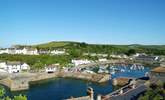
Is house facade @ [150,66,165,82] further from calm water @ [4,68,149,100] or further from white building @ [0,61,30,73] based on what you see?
white building @ [0,61,30,73]

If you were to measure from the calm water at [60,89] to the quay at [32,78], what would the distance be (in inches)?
62.5

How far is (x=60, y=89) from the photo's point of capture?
49969 millimetres

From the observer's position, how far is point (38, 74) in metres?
60.7

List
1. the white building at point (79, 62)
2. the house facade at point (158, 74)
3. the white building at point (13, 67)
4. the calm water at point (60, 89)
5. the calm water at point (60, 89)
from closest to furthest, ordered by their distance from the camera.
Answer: the house facade at point (158, 74)
the calm water at point (60, 89)
the calm water at point (60, 89)
the white building at point (13, 67)
the white building at point (79, 62)

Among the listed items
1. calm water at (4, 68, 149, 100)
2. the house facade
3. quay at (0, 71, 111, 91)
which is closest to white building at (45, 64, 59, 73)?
quay at (0, 71, 111, 91)

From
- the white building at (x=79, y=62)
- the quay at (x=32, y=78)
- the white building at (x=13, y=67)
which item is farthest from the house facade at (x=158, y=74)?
the white building at (x=79, y=62)

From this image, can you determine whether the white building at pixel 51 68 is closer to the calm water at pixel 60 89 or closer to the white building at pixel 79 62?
the calm water at pixel 60 89

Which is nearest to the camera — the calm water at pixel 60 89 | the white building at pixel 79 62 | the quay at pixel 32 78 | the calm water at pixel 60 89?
the calm water at pixel 60 89

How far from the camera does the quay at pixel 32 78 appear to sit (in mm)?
48781

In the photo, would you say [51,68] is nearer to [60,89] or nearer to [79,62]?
[60,89]

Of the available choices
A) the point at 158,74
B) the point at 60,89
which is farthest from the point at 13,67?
the point at 158,74

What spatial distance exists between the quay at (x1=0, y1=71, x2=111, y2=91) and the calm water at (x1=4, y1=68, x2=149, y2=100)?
5.21 ft

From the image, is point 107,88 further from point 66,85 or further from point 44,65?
point 44,65

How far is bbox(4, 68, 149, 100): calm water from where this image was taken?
43781mm
